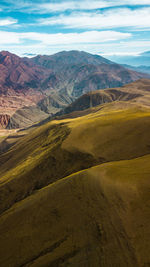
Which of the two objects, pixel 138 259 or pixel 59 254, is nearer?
pixel 138 259

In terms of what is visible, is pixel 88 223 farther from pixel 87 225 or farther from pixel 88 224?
pixel 87 225

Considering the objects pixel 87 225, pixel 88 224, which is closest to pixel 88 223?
pixel 88 224

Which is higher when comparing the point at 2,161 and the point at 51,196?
the point at 51,196

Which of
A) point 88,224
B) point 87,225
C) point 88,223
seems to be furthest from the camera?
point 88,223

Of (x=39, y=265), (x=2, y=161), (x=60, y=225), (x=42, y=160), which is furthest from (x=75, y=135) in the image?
(x=2, y=161)

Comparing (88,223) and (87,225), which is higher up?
(88,223)

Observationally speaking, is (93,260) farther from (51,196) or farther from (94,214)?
(51,196)

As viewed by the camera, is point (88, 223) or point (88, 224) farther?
point (88, 223)

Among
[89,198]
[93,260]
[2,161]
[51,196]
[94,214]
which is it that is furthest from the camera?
[2,161]

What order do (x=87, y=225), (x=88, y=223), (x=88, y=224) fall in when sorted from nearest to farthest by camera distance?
(x=87, y=225) < (x=88, y=224) < (x=88, y=223)

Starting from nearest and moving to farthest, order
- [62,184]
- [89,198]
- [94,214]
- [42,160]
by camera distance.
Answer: [94,214] < [89,198] < [62,184] < [42,160]

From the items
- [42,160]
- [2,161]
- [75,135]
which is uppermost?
[75,135]
